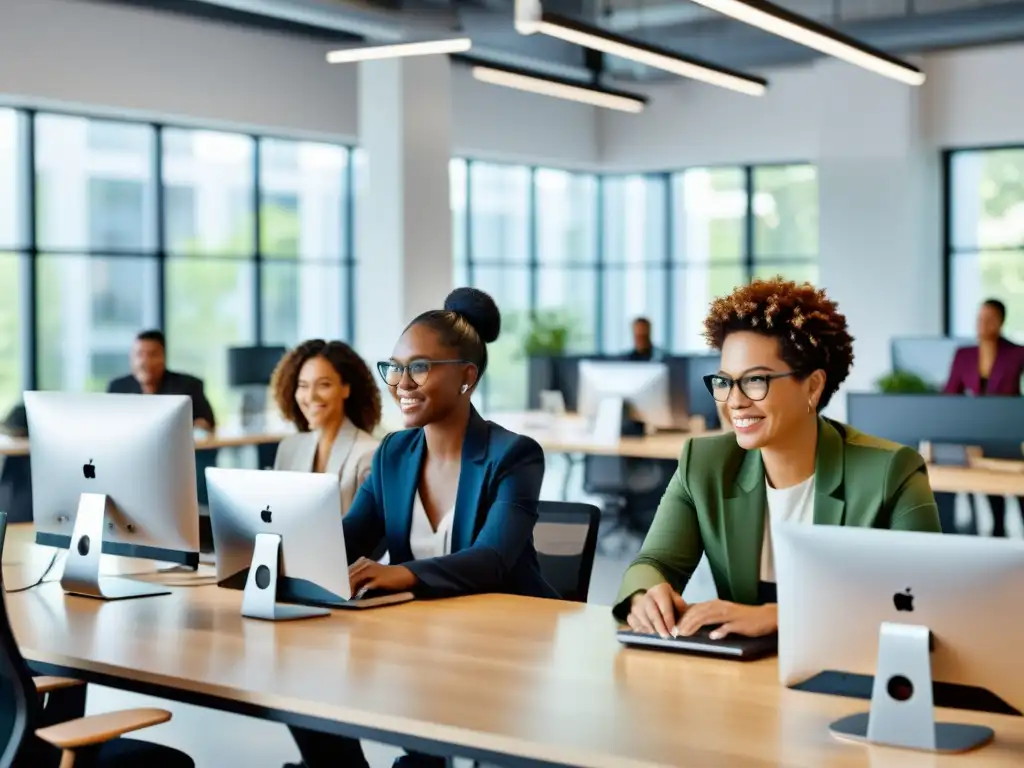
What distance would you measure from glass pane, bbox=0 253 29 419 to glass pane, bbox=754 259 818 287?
7.06 metres

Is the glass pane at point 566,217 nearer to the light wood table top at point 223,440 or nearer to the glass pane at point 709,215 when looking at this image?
the glass pane at point 709,215

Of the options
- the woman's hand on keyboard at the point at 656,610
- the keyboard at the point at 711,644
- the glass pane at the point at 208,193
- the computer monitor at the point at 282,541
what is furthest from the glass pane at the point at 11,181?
the keyboard at the point at 711,644

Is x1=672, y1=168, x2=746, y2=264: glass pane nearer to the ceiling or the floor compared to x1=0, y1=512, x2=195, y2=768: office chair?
nearer to the ceiling

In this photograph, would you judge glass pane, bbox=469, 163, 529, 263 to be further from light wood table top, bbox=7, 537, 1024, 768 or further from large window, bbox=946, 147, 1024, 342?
light wood table top, bbox=7, 537, 1024, 768

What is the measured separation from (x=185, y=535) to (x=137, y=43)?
7.84 meters

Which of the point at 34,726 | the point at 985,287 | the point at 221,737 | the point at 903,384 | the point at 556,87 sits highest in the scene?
the point at 556,87

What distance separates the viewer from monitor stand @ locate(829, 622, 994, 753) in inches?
95.6

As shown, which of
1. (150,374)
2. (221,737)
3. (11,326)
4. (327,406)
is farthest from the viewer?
(11,326)

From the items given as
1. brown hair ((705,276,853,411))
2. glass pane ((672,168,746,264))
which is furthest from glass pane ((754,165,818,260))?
brown hair ((705,276,853,411))

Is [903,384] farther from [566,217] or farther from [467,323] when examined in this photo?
[566,217]

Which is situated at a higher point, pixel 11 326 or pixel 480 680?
pixel 11 326

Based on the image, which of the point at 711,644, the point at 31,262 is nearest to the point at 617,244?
the point at 31,262

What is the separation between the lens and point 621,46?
815 centimetres

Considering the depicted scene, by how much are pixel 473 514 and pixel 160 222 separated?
818cm
